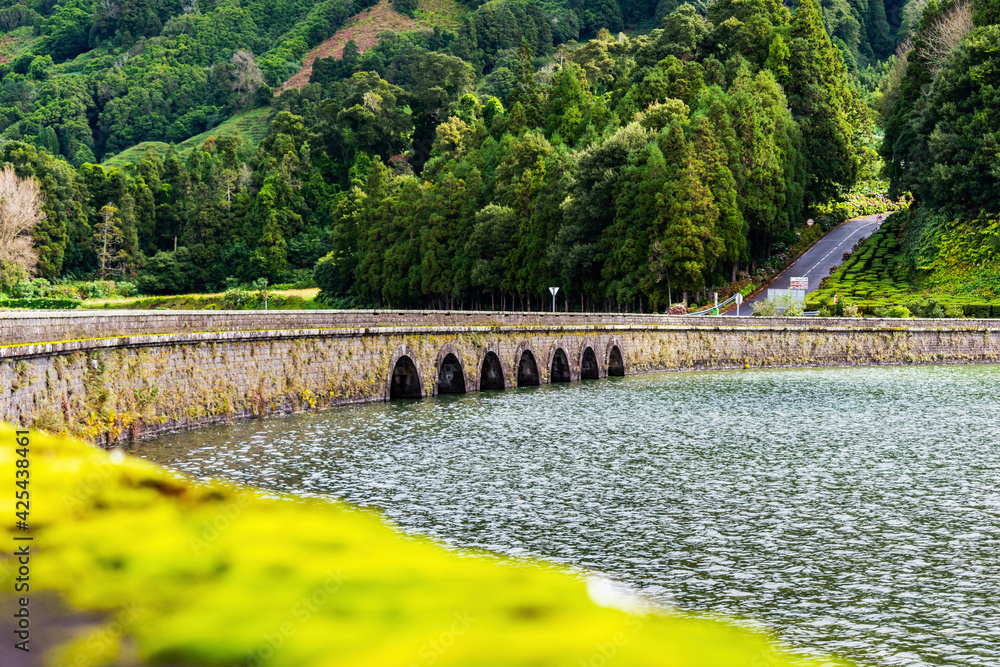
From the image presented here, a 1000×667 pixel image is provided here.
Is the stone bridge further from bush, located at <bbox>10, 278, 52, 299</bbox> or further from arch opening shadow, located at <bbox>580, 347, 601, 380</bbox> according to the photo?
bush, located at <bbox>10, 278, 52, 299</bbox>

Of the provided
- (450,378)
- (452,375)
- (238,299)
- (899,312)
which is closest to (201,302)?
(238,299)

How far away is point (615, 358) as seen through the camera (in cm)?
6662

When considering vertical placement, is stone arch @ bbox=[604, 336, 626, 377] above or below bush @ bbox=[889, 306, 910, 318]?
below

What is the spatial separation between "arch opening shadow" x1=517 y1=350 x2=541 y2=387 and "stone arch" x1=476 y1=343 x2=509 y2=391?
2928 mm

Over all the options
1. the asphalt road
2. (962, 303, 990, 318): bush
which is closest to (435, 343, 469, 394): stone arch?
the asphalt road

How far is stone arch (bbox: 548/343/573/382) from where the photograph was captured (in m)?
61.5

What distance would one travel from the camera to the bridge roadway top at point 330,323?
3030cm

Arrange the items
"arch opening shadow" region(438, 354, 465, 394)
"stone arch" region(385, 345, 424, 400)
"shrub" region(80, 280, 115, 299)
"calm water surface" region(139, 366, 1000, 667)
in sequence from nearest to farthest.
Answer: "calm water surface" region(139, 366, 1000, 667) < "stone arch" region(385, 345, 424, 400) < "arch opening shadow" region(438, 354, 465, 394) < "shrub" region(80, 280, 115, 299)

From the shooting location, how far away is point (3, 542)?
12.4m

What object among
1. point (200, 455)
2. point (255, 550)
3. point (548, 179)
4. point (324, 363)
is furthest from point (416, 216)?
point (255, 550)

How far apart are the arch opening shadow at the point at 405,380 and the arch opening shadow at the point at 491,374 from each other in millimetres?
6356

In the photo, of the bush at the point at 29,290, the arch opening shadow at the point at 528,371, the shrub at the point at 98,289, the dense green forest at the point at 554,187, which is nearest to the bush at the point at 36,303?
the bush at the point at 29,290

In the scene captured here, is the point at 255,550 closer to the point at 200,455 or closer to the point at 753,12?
the point at 200,455

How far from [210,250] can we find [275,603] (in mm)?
165436
